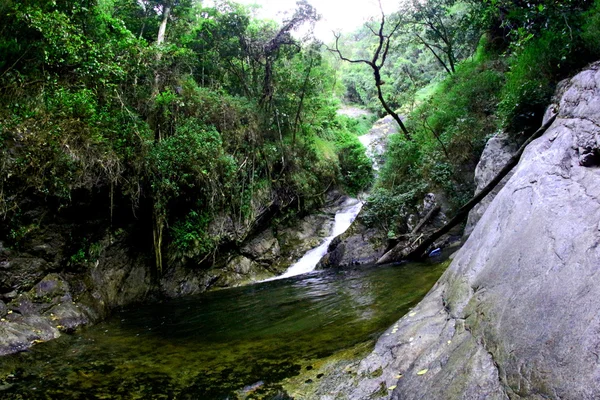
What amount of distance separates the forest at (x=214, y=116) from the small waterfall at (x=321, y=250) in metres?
1.48

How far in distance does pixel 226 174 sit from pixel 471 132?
8.57 meters

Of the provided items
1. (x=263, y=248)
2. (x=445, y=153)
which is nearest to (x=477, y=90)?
(x=445, y=153)

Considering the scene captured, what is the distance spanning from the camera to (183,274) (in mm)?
11266

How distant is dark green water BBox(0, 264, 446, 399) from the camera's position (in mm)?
4102

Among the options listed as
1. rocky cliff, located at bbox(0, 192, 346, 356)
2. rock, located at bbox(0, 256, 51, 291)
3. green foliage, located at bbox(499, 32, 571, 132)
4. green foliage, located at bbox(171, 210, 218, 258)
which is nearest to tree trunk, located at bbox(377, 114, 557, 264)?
green foliage, located at bbox(499, 32, 571, 132)

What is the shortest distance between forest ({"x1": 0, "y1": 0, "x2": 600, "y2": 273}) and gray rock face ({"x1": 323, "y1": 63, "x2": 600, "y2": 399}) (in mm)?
4566

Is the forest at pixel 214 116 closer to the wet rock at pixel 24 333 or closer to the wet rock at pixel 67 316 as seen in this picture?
the wet rock at pixel 67 316

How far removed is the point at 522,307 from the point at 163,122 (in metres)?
11.0

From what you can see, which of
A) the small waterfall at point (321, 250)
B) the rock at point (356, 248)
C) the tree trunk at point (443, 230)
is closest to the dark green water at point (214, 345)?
the tree trunk at point (443, 230)

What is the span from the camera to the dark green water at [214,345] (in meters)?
4.10

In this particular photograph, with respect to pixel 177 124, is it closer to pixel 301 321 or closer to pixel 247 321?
pixel 247 321

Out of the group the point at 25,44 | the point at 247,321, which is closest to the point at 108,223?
the point at 25,44

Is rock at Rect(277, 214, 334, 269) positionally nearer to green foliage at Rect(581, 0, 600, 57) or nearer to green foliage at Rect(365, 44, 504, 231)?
green foliage at Rect(365, 44, 504, 231)

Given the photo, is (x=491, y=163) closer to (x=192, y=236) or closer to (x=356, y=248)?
(x=356, y=248)
